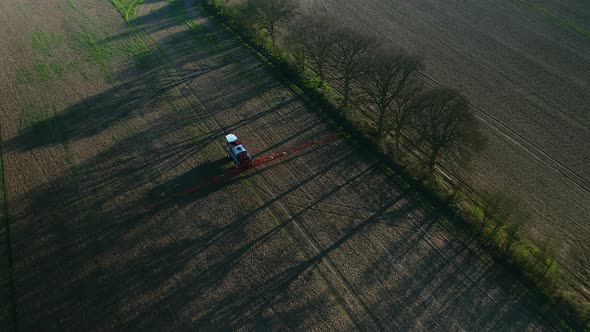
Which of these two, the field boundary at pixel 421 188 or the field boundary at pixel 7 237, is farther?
the field boundary at pixel 7 237

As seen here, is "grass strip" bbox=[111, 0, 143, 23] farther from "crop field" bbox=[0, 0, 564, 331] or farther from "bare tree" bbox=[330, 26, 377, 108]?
"bare tree" bbox=[330, 26, 377, 108]

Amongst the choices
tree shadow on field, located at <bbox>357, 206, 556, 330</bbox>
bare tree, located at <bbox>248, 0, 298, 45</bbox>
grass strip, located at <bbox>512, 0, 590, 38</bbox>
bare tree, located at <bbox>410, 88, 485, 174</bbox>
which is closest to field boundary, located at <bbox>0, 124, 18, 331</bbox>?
tree shadow on field, located at <bbox>357, 206, 556, 330</bbox>

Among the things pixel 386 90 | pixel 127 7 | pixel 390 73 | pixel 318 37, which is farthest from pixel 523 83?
pixel 127 7

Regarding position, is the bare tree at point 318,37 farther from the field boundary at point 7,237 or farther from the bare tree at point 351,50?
the field boundary at point 7,237

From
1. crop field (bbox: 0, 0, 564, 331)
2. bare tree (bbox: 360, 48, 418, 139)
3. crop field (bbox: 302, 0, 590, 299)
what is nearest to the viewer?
crop field (bbox: 0, 0, 564, 331)

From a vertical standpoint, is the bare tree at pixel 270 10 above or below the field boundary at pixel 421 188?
above

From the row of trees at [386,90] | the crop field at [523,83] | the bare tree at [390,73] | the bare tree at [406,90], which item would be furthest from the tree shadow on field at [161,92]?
the crop field at [523,83]
